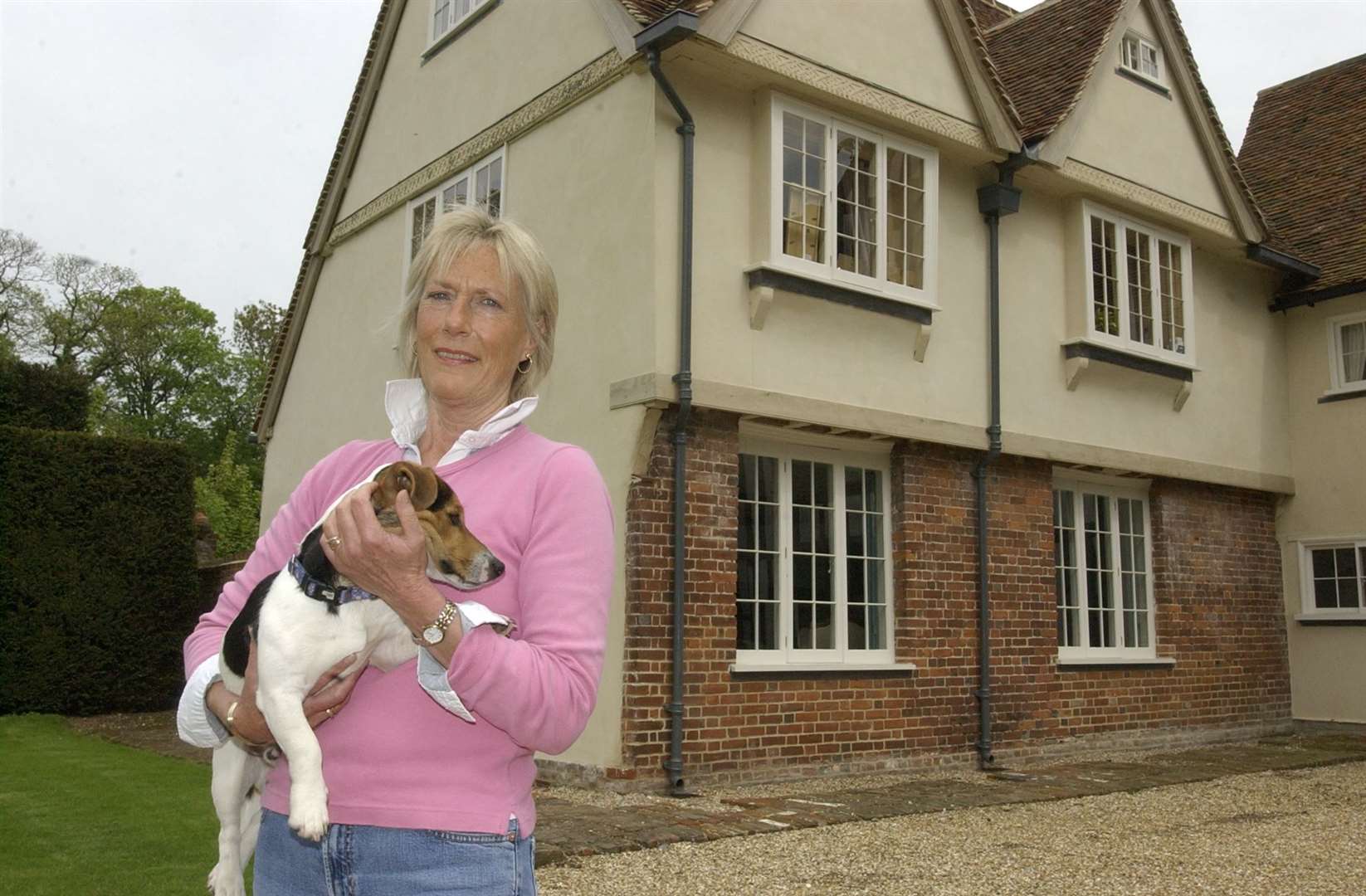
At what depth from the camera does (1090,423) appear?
12.5 m

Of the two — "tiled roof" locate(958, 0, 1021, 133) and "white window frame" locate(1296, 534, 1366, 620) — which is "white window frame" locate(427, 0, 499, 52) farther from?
"white window frame" locate(1296, 534, 1366, 620)

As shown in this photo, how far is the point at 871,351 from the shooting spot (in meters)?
10.6

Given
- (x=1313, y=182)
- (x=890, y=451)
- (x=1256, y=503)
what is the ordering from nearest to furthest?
(x=890, y=451), (x=1256, y=503), (x=1313, y=182)

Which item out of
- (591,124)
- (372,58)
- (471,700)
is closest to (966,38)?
(591,124)

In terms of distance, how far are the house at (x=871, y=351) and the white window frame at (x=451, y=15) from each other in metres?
0.06

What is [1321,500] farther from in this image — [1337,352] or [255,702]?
[255,702]

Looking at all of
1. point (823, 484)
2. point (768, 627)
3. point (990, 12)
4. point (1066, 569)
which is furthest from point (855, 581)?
point (990, 12)

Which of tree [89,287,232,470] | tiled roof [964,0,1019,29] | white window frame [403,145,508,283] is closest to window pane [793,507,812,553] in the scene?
white window frame [403,145,508,283]

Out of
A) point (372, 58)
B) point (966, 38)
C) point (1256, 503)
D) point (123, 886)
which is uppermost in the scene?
point (372, 58)

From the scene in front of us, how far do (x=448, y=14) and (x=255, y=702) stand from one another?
12.4m

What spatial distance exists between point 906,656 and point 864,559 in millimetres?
947

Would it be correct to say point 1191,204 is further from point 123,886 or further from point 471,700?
point 471,700

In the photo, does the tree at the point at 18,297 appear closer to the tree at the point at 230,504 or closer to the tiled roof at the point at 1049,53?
the tree at the point at 230,504

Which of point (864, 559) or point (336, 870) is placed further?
point (864, 559)
